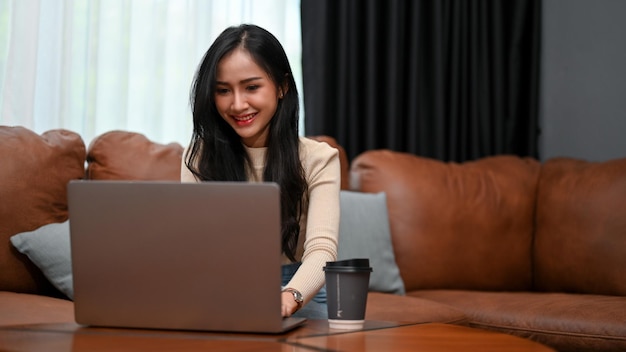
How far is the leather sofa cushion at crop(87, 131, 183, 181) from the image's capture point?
2678 mm

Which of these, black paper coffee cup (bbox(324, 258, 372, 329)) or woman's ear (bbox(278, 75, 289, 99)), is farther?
woman's ear (bbox(278, 75, 289, 99))

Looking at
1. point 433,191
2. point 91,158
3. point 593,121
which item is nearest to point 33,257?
point 91,158

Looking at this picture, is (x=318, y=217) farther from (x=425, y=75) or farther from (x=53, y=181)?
(x=425, y=75)

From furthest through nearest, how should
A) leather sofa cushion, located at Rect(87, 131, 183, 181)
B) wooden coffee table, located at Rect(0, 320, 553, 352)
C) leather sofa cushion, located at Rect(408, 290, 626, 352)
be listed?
leather sofa cushion, located at Rect(87, 131, 183, 181), leather sofa cushion, located at Rect(408, 290, 626, 352), wooden coffee table, located at Rect(0, 320, 553, 352)

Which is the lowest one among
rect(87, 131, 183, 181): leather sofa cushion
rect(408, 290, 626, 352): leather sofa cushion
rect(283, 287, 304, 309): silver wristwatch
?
rect(408, 290, 626, 352): leather sofa cushion

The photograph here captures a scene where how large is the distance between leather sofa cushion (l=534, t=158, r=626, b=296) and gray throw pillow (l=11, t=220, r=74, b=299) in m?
1.72

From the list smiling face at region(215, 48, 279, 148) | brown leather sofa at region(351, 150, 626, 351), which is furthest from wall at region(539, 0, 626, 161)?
smiling face at region(215, 48, 279, 148)

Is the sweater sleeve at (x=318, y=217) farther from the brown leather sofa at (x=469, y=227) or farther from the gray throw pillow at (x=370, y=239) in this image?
the gray throw pillow at (x=370, y=239)

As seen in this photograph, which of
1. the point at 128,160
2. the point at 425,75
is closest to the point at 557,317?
the point at 128,160

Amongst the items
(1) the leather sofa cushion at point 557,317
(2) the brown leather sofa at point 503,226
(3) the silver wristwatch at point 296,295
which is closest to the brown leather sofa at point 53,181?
(1) the leather sofa cushion at point 557,317

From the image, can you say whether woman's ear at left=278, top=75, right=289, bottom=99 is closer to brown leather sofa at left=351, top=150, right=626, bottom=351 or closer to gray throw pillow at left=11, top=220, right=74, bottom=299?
gray throw pillow at left=11, top=220, right=74, bottom=299

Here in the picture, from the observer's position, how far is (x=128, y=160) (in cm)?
270

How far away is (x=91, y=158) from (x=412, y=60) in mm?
1536

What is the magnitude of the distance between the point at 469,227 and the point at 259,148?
138cm
